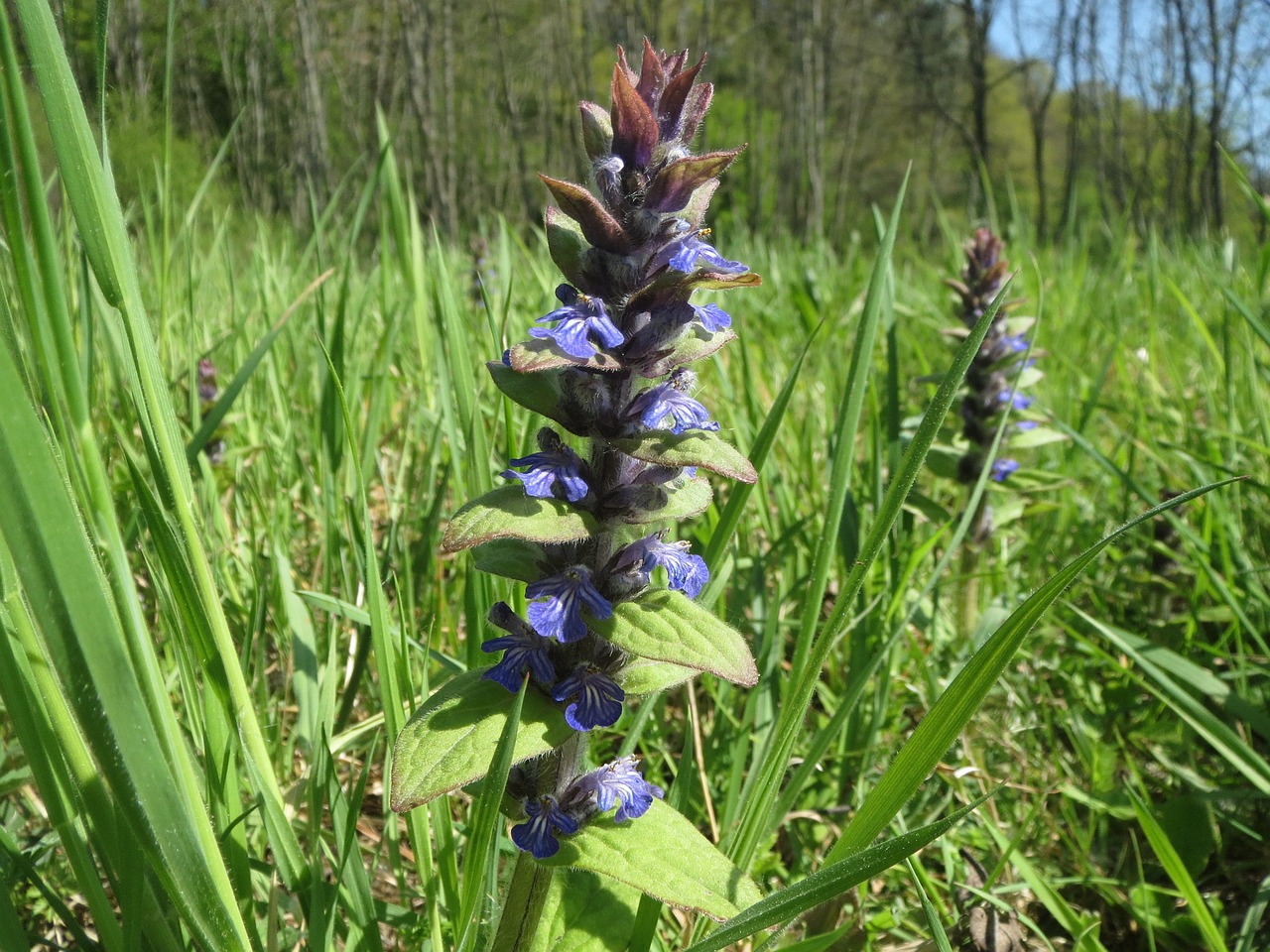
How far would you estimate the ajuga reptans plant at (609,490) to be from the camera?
3.03 feet

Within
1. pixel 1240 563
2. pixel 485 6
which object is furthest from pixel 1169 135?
pixel 1240 563

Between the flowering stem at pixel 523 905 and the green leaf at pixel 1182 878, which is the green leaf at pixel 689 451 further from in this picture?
the green leaf at pixel 1182 878

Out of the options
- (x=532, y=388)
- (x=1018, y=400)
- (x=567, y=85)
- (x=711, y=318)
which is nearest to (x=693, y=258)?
(x=711, y=318)

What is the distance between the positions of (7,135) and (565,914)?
3.14 feet

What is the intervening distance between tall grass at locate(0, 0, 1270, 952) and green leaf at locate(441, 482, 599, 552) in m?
0.23

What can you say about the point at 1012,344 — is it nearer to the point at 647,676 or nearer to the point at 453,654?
the point at 453,654

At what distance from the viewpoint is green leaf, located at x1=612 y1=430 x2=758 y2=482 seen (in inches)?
35.3

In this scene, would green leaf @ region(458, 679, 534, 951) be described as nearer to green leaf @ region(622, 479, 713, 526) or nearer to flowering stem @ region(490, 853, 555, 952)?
flowering stem @ region(490, 853, 555, 952)

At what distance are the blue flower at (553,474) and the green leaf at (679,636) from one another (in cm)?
Answer: 14

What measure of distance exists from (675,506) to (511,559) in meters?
0.19

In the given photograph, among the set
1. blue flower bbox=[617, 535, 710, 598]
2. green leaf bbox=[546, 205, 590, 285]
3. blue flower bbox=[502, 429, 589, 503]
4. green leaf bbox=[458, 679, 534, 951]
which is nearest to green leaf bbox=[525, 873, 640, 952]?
green leaf bbox=[458, 679, 534, 951]

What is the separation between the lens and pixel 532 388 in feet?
3.28

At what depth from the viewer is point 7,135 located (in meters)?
0.70

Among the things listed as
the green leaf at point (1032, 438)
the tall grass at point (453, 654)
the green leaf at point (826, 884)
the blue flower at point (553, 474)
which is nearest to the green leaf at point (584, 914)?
the tall grass at point (453, 654)
